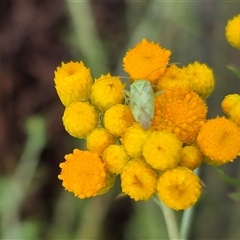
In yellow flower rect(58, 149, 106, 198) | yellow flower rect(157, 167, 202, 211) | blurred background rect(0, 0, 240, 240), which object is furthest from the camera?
blurred background rect(0, 0, 240, 240)

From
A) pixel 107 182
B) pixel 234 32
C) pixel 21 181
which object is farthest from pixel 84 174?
pixel 21 181

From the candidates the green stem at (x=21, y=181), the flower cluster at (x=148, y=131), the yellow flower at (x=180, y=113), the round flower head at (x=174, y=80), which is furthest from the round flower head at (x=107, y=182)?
the green stem at (x=21, y=181)

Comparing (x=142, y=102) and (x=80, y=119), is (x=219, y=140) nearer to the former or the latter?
(x=142, y=102)

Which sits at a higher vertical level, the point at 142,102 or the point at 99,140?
the point at 142,102

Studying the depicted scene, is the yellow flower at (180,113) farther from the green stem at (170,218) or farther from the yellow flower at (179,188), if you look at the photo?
the green stem at (170,218)

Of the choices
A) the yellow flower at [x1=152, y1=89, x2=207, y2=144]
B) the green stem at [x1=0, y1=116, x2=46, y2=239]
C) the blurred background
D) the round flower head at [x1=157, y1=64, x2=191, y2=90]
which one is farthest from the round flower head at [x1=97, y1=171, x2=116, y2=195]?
the green stem at [x1=0, y1=116, x2=46, y2=239]

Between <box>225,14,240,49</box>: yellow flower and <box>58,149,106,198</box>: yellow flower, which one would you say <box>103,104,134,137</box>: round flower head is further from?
<box>225,14,240,49</box>: yellow flower

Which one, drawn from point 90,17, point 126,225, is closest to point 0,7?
point 90,17
